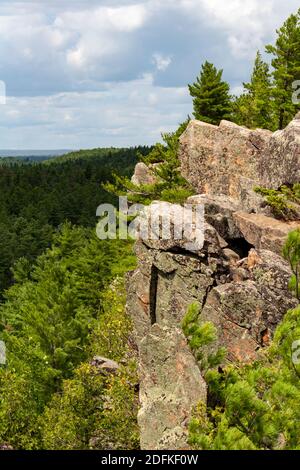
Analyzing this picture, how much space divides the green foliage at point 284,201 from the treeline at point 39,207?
56.2 metres

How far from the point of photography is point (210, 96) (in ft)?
202

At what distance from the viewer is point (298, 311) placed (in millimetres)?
19000

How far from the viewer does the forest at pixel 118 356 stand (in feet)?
56.2

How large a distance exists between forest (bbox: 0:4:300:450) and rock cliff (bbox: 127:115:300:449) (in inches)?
70.4

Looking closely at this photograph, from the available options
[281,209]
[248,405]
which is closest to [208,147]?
[281,209]

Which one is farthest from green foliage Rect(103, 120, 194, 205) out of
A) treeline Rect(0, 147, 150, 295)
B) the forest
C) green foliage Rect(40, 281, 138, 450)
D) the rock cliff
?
treeline Rect(0, 147, 150, 295)

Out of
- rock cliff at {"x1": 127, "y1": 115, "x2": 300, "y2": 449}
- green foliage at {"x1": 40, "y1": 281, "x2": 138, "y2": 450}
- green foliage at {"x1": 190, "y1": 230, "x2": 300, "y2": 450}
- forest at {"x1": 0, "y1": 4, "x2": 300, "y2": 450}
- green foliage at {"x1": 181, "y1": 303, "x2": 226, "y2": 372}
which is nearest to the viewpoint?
green foliage at {"x1": 190, "y1": 230, "x2": 300, "y2": 450}

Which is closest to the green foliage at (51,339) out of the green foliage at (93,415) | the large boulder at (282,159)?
the green foliage at (93,415)

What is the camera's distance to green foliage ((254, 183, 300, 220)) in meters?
34.5

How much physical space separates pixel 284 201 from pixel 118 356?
16.3 meters

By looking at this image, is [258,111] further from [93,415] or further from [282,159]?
[93,415]

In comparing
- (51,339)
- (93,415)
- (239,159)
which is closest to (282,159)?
(239,159)

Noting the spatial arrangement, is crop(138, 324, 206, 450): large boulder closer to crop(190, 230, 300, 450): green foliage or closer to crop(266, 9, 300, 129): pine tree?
crop(190, 230, 300, 450): green foliage

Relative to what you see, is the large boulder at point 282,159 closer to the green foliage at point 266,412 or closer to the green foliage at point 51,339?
the green foliage at point 51,339
